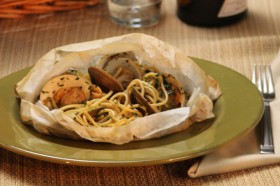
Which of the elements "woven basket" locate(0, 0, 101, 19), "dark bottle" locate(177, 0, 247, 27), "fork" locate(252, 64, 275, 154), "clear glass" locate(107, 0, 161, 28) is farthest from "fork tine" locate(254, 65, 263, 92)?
"woven basket" locate(0, 0, 101, 19)

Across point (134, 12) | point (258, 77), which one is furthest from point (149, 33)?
point (258, 77)

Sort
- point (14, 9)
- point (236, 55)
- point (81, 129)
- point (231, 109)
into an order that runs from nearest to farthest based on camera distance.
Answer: point (81, 129) → point (231, 109) → point (236, 55) → point (14, 9)

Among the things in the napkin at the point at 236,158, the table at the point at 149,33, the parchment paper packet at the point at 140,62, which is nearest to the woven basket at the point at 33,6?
the table at the point at 149,33

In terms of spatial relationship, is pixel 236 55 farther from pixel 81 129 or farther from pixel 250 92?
pixel 81 129

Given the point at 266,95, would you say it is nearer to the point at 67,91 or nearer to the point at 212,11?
the point at 67,91

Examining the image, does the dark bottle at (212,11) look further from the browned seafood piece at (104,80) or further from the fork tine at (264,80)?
the browned seafood piece at (104,80)

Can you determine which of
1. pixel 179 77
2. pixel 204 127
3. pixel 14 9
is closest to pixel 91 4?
pixel 14 9
